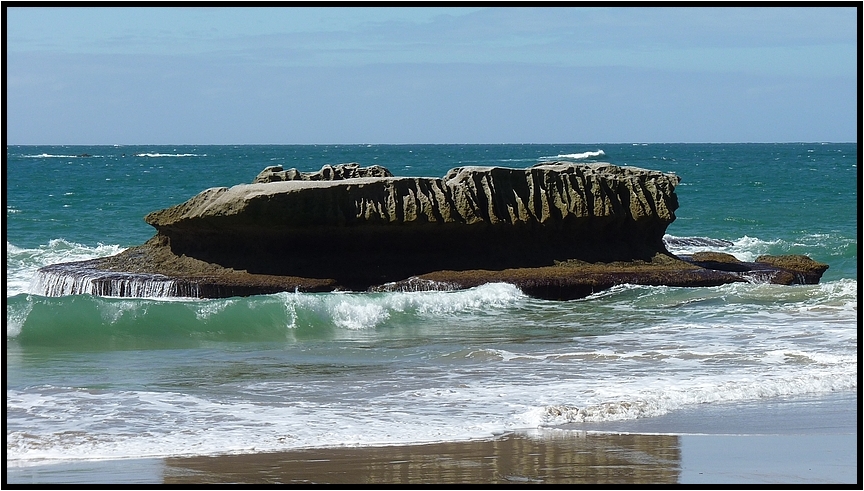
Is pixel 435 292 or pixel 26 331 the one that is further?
pixel 435 292

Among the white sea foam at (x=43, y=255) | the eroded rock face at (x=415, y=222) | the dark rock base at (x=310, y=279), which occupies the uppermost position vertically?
the eroded rock face at (x=415, y=222)

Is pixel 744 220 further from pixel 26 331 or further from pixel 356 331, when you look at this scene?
pixel 26 331

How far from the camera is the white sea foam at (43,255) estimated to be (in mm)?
21031

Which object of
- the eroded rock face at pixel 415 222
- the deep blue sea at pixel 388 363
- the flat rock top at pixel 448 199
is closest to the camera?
the deep blue sea at pixel 388 363

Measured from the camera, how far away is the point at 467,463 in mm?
7340

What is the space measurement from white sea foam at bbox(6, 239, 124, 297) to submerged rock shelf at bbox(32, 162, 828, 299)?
382 cm

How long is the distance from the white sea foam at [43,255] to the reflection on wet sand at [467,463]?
13.5m

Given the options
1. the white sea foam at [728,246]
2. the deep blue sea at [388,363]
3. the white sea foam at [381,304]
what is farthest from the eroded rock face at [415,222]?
the white sea foam at [728,246]

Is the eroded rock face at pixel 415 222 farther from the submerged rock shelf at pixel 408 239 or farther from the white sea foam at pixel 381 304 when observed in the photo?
the white sea foam at pixel 381 304

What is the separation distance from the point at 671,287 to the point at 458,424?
28.6 feet

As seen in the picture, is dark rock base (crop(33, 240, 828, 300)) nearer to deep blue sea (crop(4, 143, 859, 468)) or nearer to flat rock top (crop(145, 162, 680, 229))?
deep blue sea (crop(4, 143, 859, 468))

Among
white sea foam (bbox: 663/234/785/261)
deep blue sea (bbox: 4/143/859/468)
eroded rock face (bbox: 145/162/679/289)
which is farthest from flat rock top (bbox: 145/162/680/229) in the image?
white sea foam (bbox: 663/234/785/261)

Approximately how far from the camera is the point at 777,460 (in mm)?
7297

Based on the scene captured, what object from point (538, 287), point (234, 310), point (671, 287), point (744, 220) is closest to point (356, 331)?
point (234, 310)
